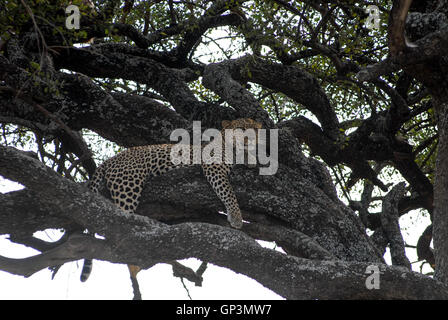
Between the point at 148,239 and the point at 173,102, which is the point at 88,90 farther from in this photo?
the point at 148,239

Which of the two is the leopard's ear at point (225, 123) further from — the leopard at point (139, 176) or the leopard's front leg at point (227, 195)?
the leopard's front leg at point (227, 195)

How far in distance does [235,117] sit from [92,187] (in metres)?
2.04

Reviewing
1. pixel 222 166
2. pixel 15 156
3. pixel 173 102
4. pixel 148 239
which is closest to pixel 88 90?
pixel 173 102

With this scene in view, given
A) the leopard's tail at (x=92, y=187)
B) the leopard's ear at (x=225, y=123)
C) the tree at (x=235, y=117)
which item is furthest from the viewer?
the leopard's ear at (x=225, y=123)

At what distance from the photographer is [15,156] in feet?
15.8

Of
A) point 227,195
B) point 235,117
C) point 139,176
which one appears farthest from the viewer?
point 235,117

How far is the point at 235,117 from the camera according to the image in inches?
291

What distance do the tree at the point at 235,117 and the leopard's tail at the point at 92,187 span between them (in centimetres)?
23

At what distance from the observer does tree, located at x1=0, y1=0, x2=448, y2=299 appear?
4.76 metres

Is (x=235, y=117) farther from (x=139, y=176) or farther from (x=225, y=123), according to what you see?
(x=139, y=176)

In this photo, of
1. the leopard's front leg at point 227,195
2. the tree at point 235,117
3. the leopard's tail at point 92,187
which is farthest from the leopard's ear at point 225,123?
the leopard's tail at point 92,187

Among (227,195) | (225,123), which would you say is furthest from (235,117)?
(227,195)

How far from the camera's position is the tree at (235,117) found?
4762 mm
